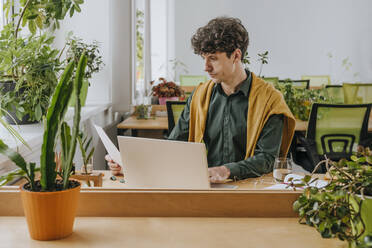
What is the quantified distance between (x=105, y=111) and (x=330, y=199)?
3.01 meters

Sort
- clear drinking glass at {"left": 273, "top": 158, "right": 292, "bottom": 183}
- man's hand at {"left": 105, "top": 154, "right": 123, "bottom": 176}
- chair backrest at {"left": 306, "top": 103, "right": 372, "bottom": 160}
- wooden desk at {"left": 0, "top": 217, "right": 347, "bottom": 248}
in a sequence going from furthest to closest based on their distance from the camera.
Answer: chair backrest at {"left": 306, "top": 103, "right": 372, "bottom": 160}, man's hand at {"left": 105, "top": 154, "right": 123, "bottom": 176}, clear drinking glass at {"left": 273, "top": 158, "right": 292, "bottom": 183}, wooden desk at {"left": 0, "top": 217, "right": 347, "bottom": 248}

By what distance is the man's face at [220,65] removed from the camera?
210 cm

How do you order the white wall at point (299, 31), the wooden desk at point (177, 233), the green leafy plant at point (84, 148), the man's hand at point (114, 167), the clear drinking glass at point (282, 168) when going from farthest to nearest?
the white wall at point (299, 31), the man's hand at point (114, 167), the clear drinking glass at point (282, 168), the green leafy plant at point (84, 148), the wooden desk at point (177, 233)

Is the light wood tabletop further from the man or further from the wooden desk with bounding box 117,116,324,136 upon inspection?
the man

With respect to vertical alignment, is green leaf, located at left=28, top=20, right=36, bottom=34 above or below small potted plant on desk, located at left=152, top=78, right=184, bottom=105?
above

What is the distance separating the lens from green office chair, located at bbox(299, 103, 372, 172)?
312 cm

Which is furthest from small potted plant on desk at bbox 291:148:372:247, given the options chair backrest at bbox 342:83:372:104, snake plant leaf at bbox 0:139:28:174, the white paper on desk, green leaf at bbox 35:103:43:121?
chair backrest at bbox 342:83:372:104

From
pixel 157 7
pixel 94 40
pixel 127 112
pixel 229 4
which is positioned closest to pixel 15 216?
pixel 94 40

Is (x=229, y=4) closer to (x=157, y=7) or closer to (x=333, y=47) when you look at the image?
(x=157, y=7)

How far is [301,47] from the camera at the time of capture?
8.42 meters

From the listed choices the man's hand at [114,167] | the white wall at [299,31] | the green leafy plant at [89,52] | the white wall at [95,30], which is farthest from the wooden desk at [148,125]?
the white wall at [299,31]

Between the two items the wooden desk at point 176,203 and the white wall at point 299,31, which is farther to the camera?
the white wall at point 299,31

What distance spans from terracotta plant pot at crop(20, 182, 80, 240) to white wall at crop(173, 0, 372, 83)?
789 cm

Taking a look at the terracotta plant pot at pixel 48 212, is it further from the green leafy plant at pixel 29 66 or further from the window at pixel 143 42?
the window at pixel 143 42
